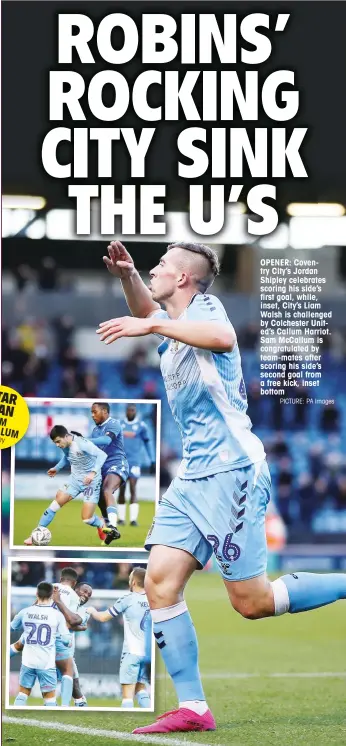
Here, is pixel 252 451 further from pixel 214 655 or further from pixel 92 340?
pixel 214 655

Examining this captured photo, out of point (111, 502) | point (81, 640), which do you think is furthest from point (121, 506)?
point (81, 640)

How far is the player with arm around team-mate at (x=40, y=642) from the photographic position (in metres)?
4.68

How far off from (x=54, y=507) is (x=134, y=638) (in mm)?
621

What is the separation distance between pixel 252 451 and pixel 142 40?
1.72 m

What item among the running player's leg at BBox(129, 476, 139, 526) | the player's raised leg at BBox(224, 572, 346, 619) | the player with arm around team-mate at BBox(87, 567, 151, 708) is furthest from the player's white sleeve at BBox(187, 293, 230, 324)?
the player with arm around team-mate at BBox(87, 567, 151, 708)

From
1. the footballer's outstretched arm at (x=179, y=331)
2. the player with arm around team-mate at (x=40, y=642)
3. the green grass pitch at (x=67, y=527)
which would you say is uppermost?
the footballer's outstretched arm at (x=179, y=331)

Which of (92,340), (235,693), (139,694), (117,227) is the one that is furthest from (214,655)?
(117,227)

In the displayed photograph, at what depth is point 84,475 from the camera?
470 centimetres

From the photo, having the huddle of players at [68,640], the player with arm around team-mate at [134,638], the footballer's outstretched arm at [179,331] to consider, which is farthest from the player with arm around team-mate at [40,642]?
the footballer's outstretched arm at [179,331]

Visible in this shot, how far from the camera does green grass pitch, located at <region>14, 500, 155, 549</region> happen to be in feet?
15.3

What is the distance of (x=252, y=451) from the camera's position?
4.36 meters

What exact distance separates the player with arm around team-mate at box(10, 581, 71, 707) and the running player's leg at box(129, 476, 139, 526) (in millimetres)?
438

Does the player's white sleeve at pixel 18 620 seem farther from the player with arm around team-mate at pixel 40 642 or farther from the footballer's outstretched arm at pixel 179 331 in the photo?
the footballer's outstretched arm at pixel 179 331

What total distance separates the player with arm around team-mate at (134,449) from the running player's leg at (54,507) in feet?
0.70
